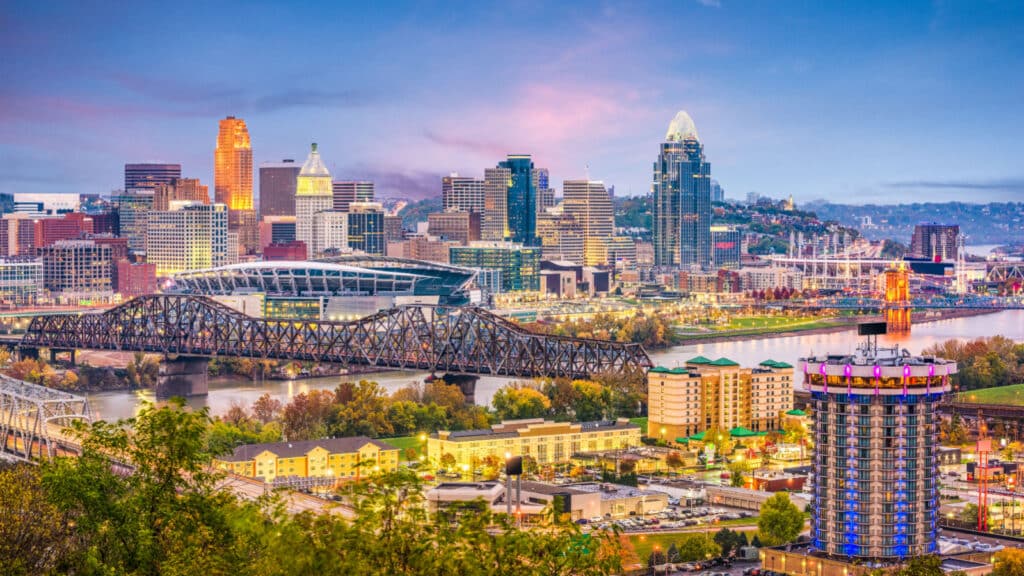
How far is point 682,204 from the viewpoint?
171 m

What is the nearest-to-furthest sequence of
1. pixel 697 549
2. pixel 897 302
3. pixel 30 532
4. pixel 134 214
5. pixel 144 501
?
pixel 144 501, pixel 30 532, pixel 697 549, pixel 897 302, pixel 134 214

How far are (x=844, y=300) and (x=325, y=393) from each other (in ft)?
234

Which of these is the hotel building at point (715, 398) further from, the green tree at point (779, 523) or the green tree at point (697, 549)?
the green tree at point (697, 549)

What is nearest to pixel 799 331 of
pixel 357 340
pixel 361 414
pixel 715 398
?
pixel 357 340

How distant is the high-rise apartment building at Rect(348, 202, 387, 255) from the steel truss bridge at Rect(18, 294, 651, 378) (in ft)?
211

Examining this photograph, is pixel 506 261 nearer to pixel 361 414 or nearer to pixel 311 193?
pixel 311 193

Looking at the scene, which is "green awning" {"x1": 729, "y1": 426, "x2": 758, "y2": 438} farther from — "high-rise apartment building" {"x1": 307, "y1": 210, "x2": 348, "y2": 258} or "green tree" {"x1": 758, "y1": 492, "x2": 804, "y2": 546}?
"high-rise apartment building" {"x1": 307, "y1": 210, "x2": 348, "y2": 258}

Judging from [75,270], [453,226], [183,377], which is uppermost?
[453,226]

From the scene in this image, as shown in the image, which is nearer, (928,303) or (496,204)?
(928,303)

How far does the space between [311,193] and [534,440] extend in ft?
383

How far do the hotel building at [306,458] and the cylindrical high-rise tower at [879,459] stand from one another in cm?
1187

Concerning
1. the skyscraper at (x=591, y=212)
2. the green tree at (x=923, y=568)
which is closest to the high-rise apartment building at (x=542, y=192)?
the skyscraper at (x=591, y=212)

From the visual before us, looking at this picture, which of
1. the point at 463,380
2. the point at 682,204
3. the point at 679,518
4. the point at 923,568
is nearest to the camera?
the point at 923,568

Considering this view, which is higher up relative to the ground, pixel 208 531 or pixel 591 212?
pixel 591 212
